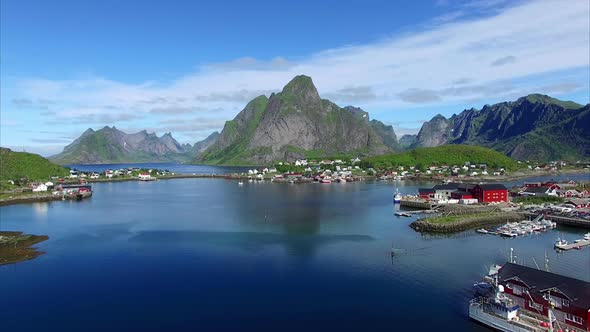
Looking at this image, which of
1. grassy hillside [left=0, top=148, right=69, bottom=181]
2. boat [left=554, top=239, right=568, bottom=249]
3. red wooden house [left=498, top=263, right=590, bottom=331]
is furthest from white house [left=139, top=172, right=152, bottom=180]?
red wooden house [left=498, top=263, right=590, bottom=331]

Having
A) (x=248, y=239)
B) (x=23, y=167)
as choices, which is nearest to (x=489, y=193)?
(x=248, y=239)

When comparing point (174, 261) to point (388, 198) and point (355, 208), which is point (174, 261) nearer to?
point (355, 208)

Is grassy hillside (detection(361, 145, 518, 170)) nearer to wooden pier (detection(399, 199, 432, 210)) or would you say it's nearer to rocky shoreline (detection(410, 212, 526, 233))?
wooden pier (detection(399, 199, 432, 210))

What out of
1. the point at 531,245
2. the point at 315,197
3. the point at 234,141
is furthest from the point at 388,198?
the point at 234,141

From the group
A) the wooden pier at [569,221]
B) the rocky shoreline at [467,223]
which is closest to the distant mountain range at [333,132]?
the rocky shoreline at [467,223]

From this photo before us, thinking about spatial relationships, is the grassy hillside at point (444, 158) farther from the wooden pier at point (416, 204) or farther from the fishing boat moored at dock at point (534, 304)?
the fishing boat moored at dock at point (534, 304)
